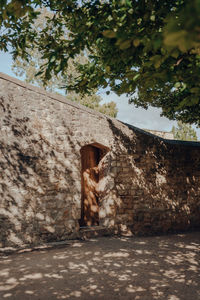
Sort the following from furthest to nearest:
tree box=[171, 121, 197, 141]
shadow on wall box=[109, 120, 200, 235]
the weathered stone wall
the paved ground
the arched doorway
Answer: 1. tree box=[171, 121, 197, 141]
2. shadow on wall box=[109, 120, 200, 235]
3. the arched doorway
4. the weathered stone wall
5. the paved ground

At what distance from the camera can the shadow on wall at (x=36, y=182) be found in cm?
570

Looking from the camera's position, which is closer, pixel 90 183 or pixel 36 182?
pixel 36 182

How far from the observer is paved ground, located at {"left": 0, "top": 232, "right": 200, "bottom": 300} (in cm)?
363

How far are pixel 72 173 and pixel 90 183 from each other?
1126mm

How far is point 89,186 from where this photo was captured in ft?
25.2

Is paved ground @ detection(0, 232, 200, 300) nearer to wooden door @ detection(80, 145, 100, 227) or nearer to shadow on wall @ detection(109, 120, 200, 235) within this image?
Answer: wooden door @ detection(80, 145, 100, 227)

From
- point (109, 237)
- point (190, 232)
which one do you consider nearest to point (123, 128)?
point (109, 237)

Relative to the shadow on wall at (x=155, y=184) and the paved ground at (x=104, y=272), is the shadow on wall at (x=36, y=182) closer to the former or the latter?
the paved ground at (x=104, y=272)

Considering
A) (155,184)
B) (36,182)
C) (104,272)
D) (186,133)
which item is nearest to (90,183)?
(36,182)

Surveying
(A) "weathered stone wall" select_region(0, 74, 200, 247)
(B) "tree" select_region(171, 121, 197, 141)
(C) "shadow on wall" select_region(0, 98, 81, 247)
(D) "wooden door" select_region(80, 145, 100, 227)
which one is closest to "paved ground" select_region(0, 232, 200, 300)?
(C) "shadow on wall" select_region(0, 98, 81, 247)

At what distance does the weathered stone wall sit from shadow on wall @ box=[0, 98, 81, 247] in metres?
0.02

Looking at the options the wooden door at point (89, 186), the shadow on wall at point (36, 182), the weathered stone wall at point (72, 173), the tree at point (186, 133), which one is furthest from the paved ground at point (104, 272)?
the tree at point (186, 133)

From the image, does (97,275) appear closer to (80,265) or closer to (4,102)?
(80,265)

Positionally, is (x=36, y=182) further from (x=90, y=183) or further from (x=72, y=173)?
(x=90, y=183)
